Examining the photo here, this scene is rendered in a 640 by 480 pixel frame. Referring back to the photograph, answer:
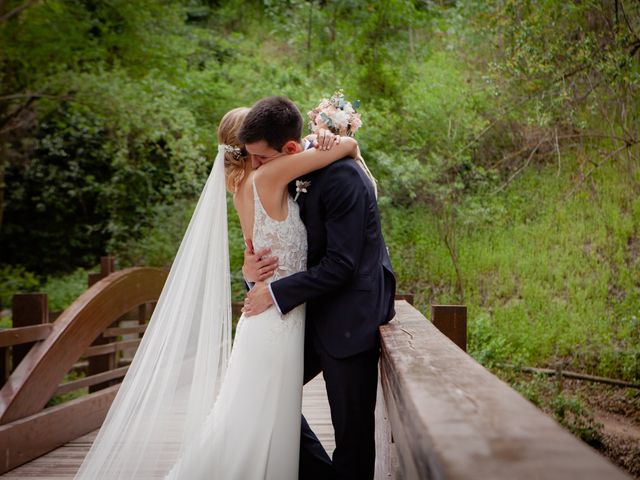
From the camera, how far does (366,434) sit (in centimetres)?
259

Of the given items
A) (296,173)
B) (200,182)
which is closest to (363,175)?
(296,173)

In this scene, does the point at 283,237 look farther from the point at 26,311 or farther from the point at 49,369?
the point at 26,311

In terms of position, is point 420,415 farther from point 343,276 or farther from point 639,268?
point 639,268

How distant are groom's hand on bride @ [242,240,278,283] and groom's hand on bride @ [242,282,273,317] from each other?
0.03 meters

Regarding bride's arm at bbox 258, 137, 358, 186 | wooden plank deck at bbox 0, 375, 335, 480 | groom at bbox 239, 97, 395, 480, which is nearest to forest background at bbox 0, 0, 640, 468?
wooden plank deck at bbox 0, 375, 335, 480

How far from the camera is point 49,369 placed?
4191 mm

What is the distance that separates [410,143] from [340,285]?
8.78 m

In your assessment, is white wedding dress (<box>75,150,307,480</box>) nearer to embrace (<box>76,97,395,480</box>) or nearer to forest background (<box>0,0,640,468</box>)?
embrace (<box>76,97,395,480</box>)

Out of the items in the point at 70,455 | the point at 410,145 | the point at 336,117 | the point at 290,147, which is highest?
the point at 410,145

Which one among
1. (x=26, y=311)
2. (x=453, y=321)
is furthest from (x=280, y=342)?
(x=26, y=311)

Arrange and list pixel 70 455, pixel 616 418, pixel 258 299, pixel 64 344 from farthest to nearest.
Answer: pixel 616 418
pixel 64 344
pixel 70 455
pixel 258 299

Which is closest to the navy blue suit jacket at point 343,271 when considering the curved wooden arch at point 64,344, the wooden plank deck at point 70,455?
the wooden plank deck at point 70,455

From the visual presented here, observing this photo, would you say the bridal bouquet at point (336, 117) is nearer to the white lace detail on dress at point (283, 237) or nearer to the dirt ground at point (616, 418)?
the white lace detail on dress at point (283, 237)

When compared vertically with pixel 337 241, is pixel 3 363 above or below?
below
